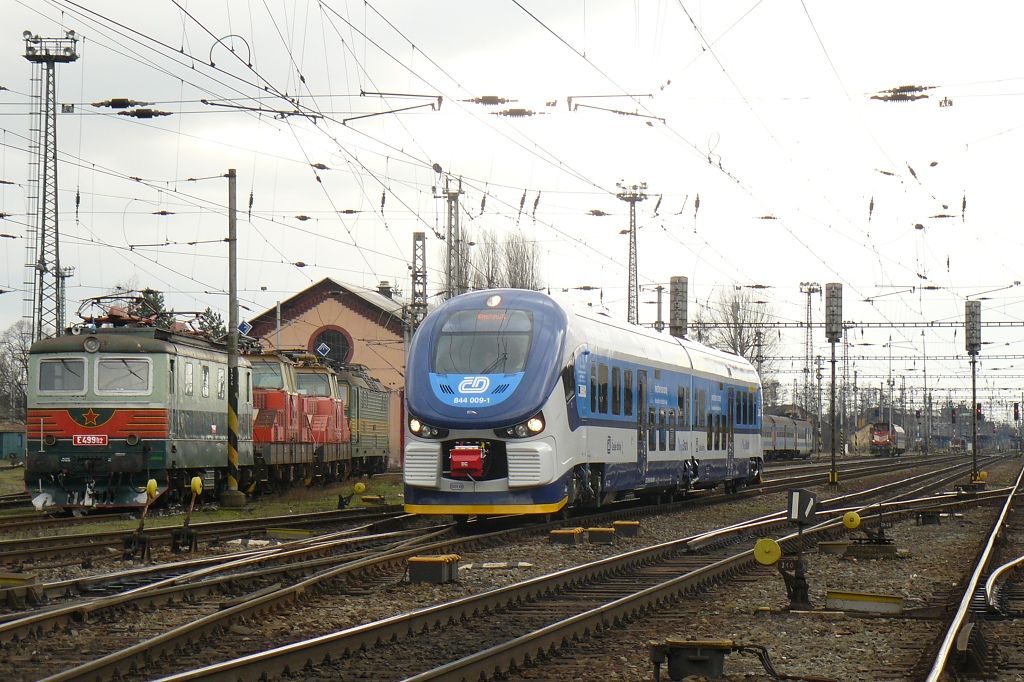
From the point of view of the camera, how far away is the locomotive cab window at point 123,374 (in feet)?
78.1

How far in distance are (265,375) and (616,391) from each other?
44.1ft

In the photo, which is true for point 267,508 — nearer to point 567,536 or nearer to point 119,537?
point 119,537

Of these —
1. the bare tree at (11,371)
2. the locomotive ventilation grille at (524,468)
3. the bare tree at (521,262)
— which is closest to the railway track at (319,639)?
the locomotive ventilation grille at (524,468)

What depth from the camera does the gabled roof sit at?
70.9 m

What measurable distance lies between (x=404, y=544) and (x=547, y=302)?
4.46 m

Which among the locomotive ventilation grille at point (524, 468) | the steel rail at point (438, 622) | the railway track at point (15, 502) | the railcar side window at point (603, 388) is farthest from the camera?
the railway track at point (15, 502)

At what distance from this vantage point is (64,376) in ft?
78.4

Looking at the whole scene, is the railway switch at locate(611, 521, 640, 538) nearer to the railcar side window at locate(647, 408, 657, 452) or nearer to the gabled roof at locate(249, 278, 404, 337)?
the railcar side window at locate(647, 408, 657, 452)

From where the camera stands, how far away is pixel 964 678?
895 cm

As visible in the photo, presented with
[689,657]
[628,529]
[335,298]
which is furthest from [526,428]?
[335,298]

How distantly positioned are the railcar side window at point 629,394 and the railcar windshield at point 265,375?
12789mm

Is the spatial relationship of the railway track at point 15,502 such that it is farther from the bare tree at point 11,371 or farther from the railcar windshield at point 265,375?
the bare tree at point 11,371

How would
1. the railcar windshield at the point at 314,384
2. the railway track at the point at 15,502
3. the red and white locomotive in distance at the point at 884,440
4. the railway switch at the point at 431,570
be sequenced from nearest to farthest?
the railway switch at the point at 431,570, the railway track at the point at 15,502, the railcar windshield at the point at 314,384, the red and white locomotive in distance at the point at 884,440

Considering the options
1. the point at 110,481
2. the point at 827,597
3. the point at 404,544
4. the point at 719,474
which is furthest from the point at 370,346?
the point at 827,597
